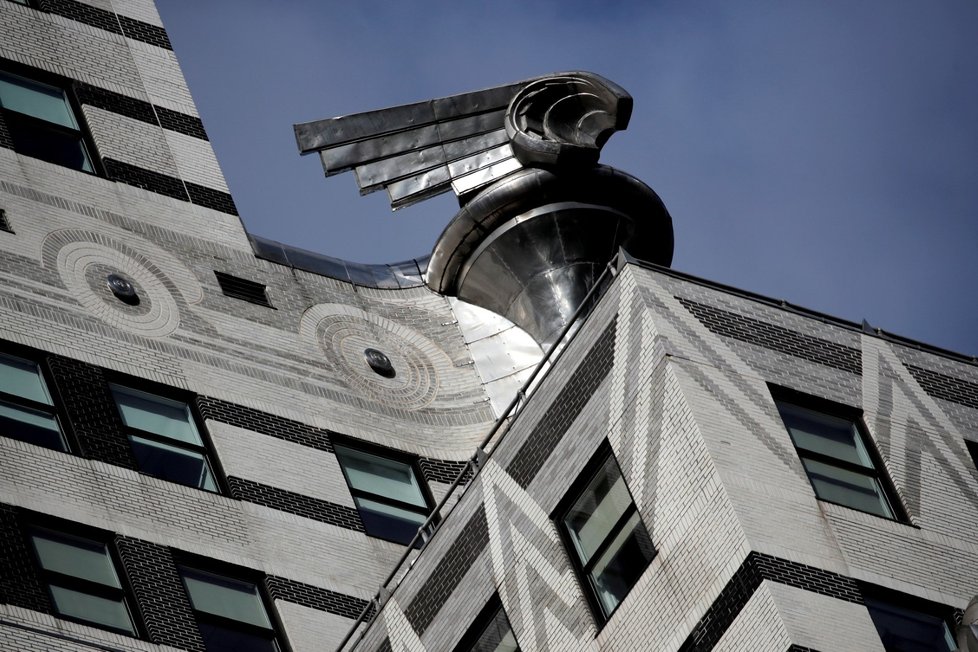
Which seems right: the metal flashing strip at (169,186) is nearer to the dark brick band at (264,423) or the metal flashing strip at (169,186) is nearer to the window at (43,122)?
the window at (43,122)

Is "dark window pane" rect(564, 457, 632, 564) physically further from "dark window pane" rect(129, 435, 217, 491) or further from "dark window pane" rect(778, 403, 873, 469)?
"dark window pane" rect(129, 435, 217, 491)

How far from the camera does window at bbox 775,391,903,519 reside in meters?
19.0

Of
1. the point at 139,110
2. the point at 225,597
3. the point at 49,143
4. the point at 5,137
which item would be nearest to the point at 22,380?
the point at 225,597

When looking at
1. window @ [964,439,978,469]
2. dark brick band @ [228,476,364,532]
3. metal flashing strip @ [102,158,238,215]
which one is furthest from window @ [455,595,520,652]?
metal flashing strip @ [102,158,238,215]

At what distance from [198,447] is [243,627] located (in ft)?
10.9

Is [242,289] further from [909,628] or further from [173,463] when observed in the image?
[909,628]

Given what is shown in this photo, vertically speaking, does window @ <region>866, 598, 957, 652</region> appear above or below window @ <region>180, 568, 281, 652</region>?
below

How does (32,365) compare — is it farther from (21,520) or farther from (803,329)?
(803,329)

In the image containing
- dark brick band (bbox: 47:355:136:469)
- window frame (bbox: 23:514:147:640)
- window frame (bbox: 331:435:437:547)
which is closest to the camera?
window frame (bbox: 23:514:147:640)

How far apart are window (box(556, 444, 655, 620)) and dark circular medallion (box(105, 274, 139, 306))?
11.0 m

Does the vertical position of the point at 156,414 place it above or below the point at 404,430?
below

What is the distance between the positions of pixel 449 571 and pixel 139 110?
14.4 m

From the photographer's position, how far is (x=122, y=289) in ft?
94.2

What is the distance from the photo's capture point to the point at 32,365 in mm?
26406
